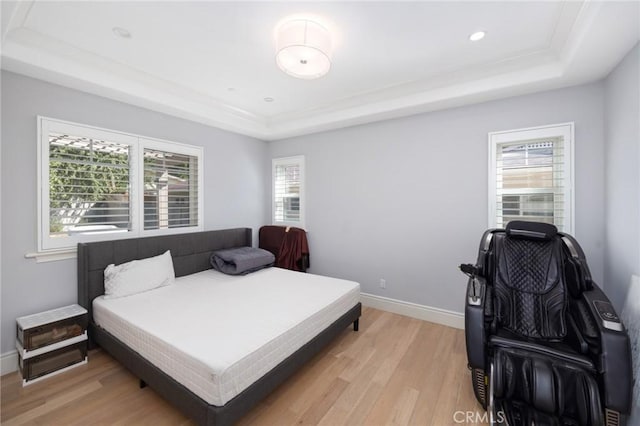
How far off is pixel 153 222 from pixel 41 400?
1772 millimetres

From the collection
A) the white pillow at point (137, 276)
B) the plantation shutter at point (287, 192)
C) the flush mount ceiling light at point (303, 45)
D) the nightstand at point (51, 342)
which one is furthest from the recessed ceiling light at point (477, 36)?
the nightstand at point (51, 342)

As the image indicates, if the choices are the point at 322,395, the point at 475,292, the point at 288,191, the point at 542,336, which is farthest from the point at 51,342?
the point at 542,336

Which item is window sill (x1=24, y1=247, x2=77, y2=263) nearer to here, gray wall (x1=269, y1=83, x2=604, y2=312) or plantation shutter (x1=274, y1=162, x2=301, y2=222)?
plantation shutter (x1=274, y1=162, x2=301, y2=222)

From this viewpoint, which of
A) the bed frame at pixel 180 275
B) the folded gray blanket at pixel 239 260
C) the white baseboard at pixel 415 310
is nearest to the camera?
the bed frame at pixel 180 275

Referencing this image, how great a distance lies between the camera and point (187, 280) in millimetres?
3160

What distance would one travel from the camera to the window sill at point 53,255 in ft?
7.73

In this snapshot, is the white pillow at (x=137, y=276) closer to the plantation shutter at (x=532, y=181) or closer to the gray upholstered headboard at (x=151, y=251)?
the gray upholstered headboard at (x=151, y=251)

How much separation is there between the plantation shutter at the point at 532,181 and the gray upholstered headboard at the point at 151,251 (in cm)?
339

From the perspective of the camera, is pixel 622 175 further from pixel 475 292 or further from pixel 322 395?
pixel 322 395

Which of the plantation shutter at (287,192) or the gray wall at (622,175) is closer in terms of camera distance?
the gray wall at (622,175)

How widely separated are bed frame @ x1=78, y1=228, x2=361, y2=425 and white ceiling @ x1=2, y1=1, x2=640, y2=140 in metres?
1.57

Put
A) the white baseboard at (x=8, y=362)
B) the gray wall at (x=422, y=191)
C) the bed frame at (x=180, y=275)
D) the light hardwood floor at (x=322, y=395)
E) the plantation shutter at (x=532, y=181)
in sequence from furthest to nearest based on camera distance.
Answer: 1. the plantation shutter at (x=532, y=181)
2. the gray wall at (x=422, y=191)
3. the white baseboard at (x=8, y=362)
4. the light hardwood floor at (x=322, y=395)
5. the bed frame at (x=180, y=275)

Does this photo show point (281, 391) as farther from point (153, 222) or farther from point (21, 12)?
point (21, 12)

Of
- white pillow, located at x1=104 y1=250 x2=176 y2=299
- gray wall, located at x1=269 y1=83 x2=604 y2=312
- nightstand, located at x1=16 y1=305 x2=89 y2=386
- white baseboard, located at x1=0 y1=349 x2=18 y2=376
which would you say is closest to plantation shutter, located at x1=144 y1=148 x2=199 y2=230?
white pillow, located at x1=104 y1=250 x2=176 y2=299
